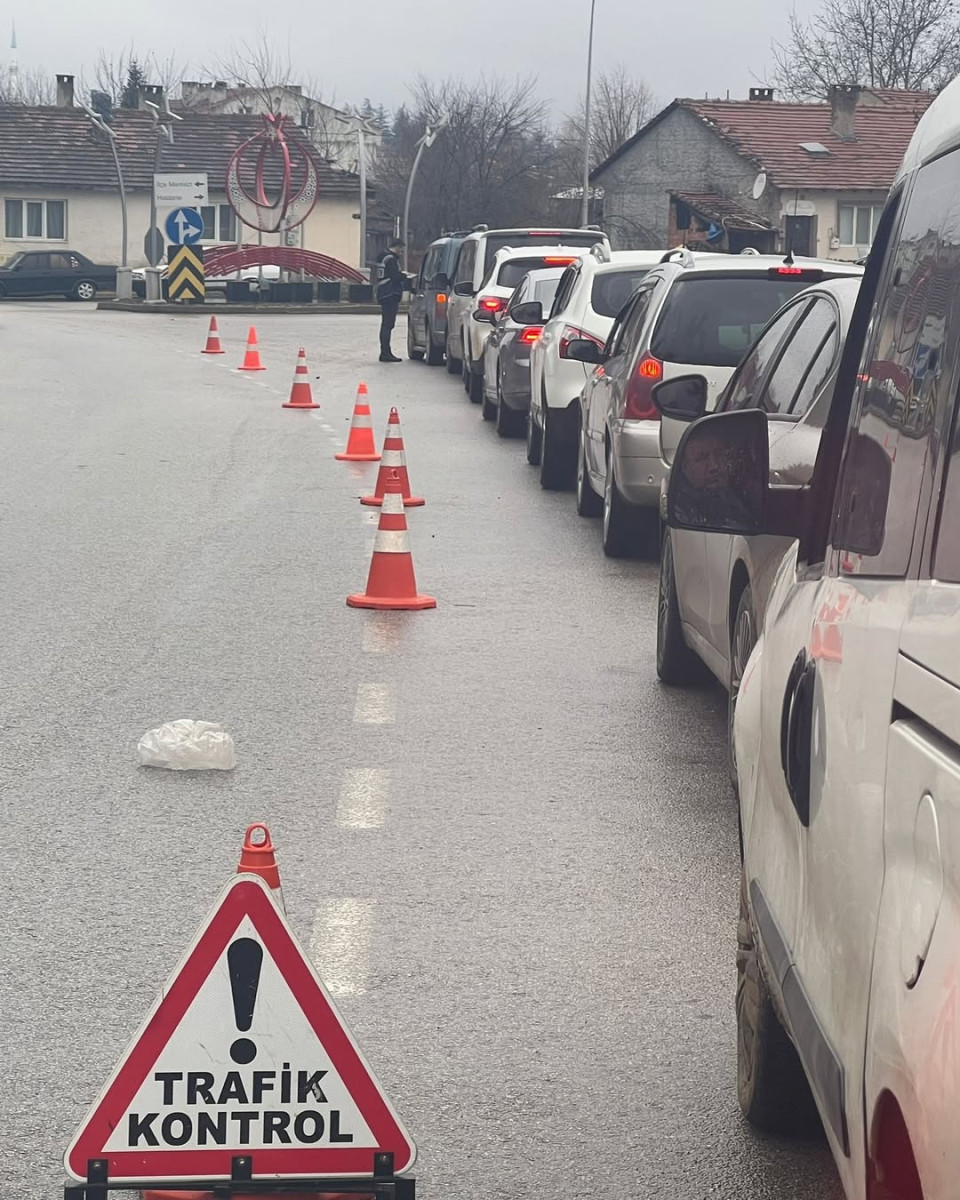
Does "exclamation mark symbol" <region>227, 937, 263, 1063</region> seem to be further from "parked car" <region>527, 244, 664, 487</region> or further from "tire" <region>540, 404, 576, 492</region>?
"tire" <region>540, 404, 576, 492</region>

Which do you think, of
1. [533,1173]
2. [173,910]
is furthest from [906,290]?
[173,910]

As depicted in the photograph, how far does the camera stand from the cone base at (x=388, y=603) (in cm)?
1033

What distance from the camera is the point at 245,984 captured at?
128 inches

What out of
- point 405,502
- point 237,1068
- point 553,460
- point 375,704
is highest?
point 237,1068

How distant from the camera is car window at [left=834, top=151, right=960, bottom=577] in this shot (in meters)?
2.56

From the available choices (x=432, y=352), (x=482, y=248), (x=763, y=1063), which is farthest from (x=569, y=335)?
(x=432, y=352)

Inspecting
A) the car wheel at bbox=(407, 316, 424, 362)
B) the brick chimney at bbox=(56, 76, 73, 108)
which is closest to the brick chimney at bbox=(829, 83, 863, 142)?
the brick chimney at bbox=(56, 76, 73, 108)

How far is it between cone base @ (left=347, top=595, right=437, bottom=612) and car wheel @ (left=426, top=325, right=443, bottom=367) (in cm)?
2094

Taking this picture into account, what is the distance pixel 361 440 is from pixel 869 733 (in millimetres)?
15455

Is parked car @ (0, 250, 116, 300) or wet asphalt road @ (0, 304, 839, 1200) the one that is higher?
wet asphalt road @ (0, 304, 839, 1200)

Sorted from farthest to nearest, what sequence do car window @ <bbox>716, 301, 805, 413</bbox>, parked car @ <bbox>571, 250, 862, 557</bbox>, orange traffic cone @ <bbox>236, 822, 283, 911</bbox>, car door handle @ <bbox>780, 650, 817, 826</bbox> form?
1. parked car @ <bbox>571, 250, 862, 557</bbox>
2. car window @ <bbox>716, 301, 805, 413</bbox>
3. orange traffic cone @ <bbox>236, 822, 283, 911</bbox>
4. car door handle @ <bbox>780, 650, 817, 826</bbox>

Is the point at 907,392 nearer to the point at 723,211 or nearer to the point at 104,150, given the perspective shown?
the point at 723,211

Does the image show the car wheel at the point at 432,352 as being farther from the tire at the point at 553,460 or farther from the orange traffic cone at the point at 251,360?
the tire at the point at 553,460

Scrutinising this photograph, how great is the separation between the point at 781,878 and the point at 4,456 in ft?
49.3
